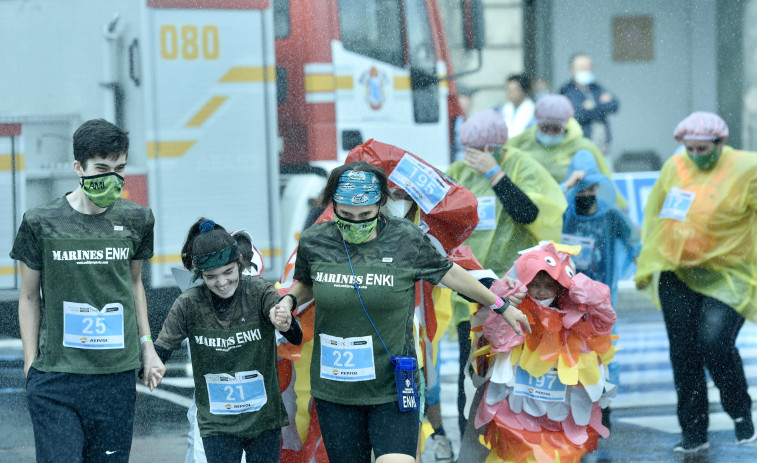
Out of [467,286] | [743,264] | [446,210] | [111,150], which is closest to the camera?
[111,150]

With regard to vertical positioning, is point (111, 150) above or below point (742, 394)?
above

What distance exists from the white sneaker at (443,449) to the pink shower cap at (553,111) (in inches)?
84.7

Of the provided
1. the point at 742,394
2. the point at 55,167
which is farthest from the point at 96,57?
the point at 742,394

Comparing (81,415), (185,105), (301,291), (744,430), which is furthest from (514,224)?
(81,415)

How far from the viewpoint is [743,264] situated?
21.7ft

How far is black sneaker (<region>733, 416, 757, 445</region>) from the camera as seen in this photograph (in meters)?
6.66

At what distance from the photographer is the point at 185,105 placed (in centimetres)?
807

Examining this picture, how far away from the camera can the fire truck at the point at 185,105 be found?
7691 mm

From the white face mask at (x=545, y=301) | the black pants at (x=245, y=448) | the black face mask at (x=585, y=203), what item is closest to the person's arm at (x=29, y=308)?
the black pants at (x=245, y=448)

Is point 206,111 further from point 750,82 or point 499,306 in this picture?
point 750,82

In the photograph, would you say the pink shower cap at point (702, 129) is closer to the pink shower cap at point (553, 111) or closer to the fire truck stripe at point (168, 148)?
the pink shower cap at point (553, 111)

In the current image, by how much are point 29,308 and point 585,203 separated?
364 cm

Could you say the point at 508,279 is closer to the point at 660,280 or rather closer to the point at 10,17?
the point at 660,280

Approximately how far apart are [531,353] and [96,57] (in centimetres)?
416
